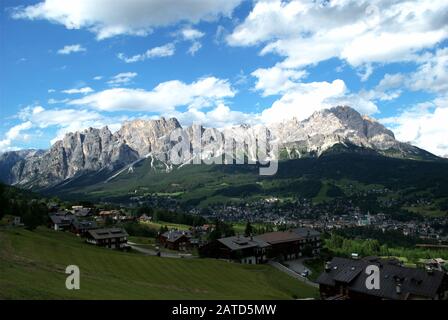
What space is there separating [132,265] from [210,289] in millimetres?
17693

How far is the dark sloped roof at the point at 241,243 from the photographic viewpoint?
110613 millimetres

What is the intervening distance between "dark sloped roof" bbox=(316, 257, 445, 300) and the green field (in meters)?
9.21

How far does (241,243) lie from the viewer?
372 ft

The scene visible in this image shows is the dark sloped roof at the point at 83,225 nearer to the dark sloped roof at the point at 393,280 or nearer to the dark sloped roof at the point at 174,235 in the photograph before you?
the dark sloped roof at the point at 174,235

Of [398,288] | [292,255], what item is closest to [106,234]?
[292,255]

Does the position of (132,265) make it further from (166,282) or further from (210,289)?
(210,289)

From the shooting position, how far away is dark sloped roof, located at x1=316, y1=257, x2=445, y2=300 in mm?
60500

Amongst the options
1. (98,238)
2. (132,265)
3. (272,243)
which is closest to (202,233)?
(272,243)

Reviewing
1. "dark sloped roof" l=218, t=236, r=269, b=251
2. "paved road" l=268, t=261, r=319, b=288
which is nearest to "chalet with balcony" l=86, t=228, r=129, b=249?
"dark sloped roof" l=218, t=236, r=269, b=251

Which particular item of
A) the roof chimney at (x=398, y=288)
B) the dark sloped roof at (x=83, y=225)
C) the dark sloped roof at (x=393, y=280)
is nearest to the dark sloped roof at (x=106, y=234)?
the dark sloped roof at (x=83, y=225)

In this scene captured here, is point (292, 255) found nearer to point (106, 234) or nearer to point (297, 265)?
point (297, 265)

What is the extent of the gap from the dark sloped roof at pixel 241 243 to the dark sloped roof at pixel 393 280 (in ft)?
135

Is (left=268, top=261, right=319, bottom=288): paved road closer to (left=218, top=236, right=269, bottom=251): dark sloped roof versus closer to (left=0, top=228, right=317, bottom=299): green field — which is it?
(left=0, top=228, right=317, bottom=299): green field

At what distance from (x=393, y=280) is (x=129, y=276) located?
1568 inches
